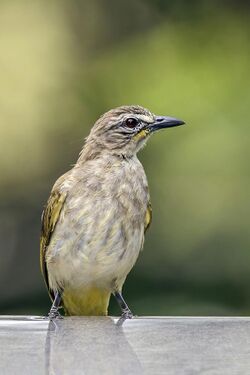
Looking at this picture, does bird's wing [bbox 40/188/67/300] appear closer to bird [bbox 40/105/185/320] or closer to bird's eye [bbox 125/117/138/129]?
bird [bbox 40/105/185/320]

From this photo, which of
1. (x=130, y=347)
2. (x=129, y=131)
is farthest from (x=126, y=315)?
(x=129, y=131)

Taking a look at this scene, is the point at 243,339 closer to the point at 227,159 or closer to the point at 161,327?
the point at 161,327

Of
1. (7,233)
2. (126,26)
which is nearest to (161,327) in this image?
(7,233)

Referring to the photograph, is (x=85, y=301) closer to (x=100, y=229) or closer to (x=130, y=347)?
(x=100, y=229)

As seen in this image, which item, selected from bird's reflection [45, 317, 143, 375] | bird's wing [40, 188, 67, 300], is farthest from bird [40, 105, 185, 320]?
bird's reflection [45, 317, 143, 375]

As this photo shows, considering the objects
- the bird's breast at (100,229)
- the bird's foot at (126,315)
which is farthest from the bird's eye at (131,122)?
the bird's foot at (126,315)

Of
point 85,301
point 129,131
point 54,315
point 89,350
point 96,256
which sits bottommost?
point 85,301
